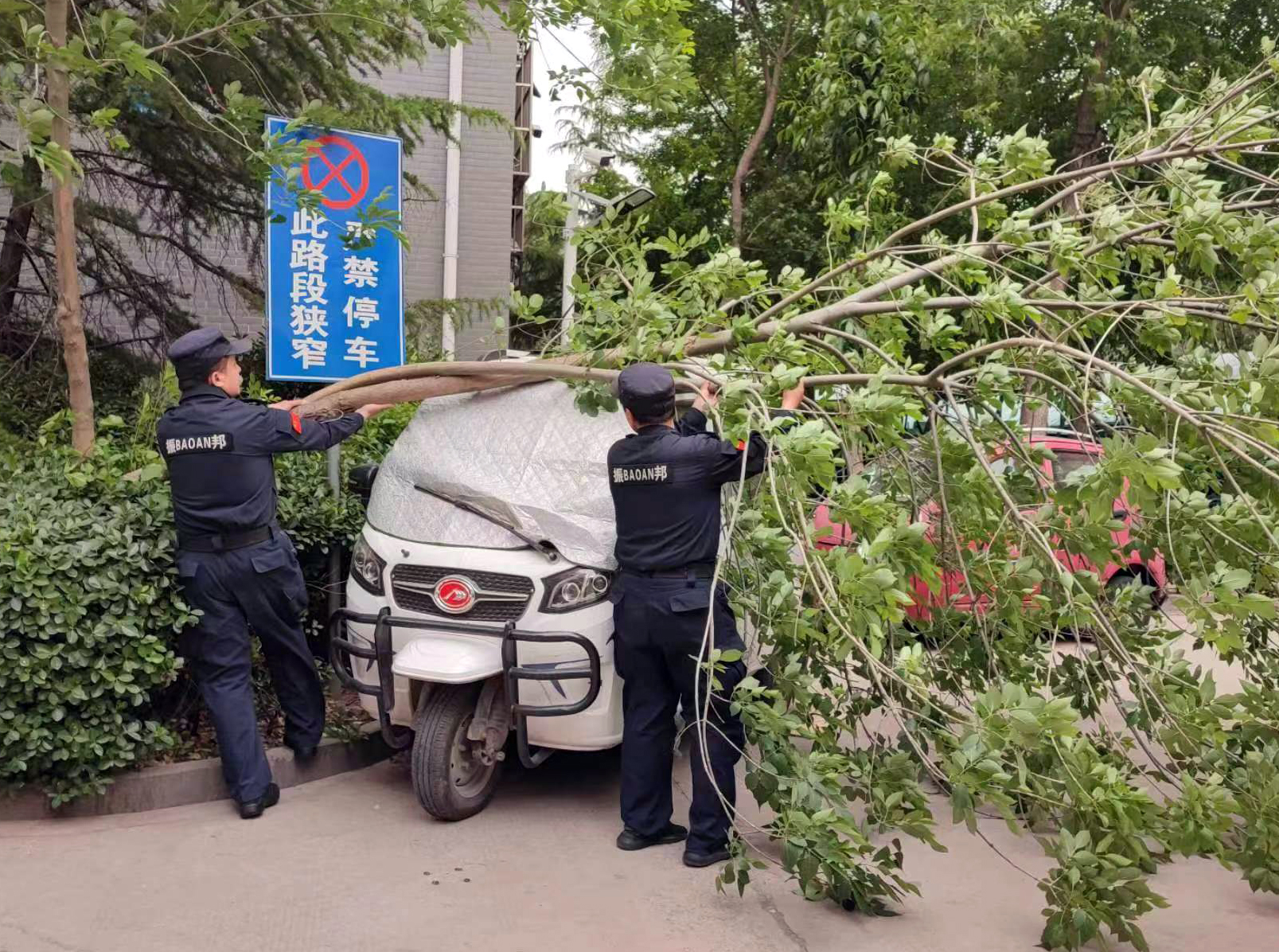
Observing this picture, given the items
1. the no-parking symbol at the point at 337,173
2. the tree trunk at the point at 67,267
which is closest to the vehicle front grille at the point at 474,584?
the tree trunk at the point at 67,267

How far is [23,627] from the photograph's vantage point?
15.9ft

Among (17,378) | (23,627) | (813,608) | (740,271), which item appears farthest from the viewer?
(17,378)

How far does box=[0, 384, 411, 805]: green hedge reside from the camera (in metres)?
4.89

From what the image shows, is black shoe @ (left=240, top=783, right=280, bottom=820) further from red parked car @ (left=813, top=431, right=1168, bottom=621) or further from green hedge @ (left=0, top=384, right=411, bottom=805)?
red parked car @ (left=813, top=431, right=1168, bottom=621)

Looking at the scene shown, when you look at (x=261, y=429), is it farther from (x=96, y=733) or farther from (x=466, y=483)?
(x=96, y=733)

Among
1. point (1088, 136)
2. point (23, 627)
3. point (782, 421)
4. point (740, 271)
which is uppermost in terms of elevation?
point (1088, 136)

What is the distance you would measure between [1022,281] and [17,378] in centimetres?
667

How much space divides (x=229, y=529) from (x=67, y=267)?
1.78m

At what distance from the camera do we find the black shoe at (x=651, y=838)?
5176mm

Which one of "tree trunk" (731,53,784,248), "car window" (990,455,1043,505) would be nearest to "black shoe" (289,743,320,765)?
"car window" (990,455,1043,505)

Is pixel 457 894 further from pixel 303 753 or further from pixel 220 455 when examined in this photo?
pixel 220 455

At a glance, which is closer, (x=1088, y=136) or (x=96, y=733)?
(x=96, y=733)

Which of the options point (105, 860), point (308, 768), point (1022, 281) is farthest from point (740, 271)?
point (105, 860)

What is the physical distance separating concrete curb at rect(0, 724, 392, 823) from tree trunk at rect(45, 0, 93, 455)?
173cm
